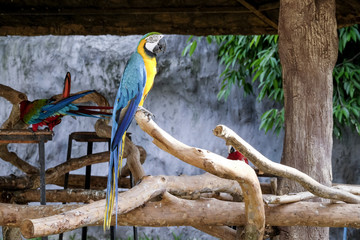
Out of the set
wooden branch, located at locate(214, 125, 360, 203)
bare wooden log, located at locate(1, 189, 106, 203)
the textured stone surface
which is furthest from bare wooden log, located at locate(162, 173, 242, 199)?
the textured stone surface

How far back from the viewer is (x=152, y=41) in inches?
61.9

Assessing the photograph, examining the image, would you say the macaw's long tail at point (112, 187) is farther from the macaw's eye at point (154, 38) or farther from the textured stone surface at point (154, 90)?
the textured stone surface at point (154, 90)

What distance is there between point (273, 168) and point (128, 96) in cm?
50

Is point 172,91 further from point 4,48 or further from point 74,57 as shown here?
point 4,48

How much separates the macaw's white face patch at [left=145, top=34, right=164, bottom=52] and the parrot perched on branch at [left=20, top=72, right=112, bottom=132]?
453mm

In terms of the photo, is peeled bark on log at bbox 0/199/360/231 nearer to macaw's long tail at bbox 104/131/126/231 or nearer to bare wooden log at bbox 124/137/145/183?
macaw's long tail at bbox 104/131/126/231

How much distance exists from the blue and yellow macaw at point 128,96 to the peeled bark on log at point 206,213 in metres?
0.18

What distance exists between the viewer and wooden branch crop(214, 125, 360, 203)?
1.23 metres

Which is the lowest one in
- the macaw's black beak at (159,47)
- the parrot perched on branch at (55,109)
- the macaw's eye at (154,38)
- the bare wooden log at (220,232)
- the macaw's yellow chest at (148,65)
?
the bare wooden log at (220,232)

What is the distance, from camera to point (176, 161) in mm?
4680

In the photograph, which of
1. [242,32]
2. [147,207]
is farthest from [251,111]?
[147,207]

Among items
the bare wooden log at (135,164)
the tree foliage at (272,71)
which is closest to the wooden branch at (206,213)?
the bare wooden log at (135,164)

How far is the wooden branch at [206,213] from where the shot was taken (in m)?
1.62

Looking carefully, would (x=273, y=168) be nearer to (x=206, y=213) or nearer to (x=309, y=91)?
(x=206, y=213)
